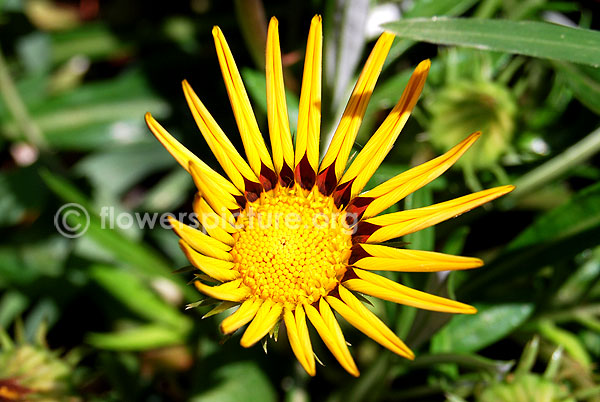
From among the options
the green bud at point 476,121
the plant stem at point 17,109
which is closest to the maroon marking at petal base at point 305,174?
the green bud at point 476,121

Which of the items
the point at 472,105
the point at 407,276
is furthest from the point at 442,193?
the point at 407,276

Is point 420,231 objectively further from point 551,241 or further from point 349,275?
point 551,241

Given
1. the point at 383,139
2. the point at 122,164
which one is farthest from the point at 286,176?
the point at 122,164

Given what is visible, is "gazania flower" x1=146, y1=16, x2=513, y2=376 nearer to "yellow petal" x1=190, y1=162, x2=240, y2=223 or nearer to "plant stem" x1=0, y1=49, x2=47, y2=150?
"yellow petal" x1=190, y1=162, x2=240, y2=223

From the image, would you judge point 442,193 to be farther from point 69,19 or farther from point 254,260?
point 69,19

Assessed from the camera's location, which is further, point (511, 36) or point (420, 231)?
point (420, 231)

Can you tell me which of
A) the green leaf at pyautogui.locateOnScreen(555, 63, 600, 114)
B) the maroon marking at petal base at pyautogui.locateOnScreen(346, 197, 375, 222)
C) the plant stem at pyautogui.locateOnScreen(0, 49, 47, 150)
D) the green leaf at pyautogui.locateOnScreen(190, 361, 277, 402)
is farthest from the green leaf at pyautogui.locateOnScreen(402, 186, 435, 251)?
the plant stem at pyautogui.locateOnScreen(0, 49, 47, 150)

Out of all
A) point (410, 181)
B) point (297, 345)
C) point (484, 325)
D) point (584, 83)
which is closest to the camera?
point (297, 345)

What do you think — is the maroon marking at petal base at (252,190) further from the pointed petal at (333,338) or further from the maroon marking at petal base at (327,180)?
the pointed petal at (333,338)
